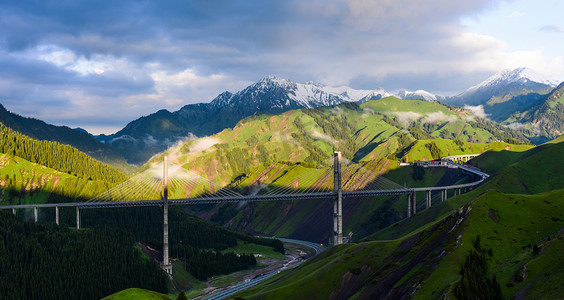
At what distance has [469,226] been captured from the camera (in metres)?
105

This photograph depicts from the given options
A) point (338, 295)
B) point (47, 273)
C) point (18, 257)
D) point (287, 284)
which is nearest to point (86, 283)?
point (47, 273)

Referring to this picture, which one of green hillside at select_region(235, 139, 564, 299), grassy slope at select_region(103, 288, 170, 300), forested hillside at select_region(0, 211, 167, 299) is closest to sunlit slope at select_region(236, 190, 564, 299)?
green hillside at select_region(235, 139, 564, 299)

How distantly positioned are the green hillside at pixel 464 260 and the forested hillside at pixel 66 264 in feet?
198

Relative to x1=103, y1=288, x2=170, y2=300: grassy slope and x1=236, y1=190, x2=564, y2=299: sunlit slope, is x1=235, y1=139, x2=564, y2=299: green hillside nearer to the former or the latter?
x1=236, y1=190, x2=564, y2=299: sunlit slope

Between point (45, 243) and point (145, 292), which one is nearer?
point (145, 292)

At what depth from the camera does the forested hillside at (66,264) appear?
506 ft

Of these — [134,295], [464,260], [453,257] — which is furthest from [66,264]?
[464,260]

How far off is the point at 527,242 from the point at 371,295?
32885 millimetres

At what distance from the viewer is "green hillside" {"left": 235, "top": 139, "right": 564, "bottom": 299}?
81.9 metres

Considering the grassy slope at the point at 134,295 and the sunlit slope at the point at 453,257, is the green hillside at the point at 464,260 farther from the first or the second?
the grassy slope at the point at 134,295

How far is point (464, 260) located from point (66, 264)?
128m

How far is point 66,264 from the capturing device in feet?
540

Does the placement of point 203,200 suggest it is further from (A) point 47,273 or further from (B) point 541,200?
(B) point 541,200

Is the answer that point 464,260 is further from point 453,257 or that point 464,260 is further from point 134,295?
point 134,295
